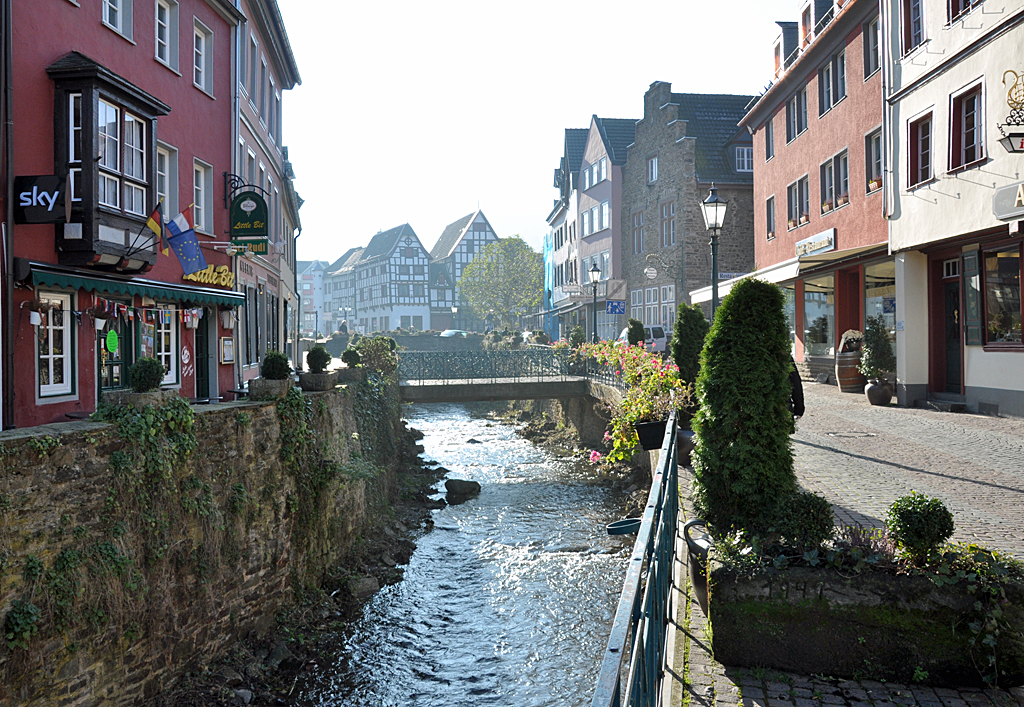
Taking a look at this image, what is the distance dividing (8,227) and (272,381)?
4.13 m

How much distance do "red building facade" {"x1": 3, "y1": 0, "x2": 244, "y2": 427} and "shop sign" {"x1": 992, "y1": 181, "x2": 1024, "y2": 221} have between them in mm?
14756

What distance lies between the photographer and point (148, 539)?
8766 mm

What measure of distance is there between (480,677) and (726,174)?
29966 mm

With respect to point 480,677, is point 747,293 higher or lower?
higher

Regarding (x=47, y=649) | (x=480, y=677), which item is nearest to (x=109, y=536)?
(x=47, y=649)

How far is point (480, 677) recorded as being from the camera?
9.82 metres

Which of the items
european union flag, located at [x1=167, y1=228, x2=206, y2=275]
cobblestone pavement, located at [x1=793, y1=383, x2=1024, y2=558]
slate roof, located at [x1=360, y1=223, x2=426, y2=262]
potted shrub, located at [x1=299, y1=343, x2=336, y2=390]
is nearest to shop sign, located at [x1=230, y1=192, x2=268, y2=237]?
european union flag, located at [x1=167, y1=228, x2=206, y2=275]

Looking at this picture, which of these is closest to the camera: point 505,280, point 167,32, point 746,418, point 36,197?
point 746,418

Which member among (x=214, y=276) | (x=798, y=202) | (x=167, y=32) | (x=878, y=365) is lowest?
(x=878, y=365)

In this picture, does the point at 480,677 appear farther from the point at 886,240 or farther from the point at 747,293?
the point at 886,240

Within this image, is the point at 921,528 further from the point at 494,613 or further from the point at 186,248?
the point at 186,248

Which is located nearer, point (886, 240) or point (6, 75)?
point (6, 75)

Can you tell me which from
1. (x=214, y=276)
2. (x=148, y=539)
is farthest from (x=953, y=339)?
(x=214, y=276)

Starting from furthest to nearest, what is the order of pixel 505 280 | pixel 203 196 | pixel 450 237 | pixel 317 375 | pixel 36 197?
Answer: pixel 450 237 < pixel 505 280 < pixel 203 196 < pixel 317 375 < pixel 36 197
